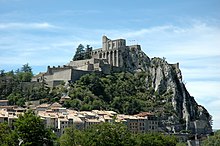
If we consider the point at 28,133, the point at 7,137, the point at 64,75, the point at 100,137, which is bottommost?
the point at 100,137

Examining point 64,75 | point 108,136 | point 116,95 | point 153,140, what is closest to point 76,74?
point 64,75

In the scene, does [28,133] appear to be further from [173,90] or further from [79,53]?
[79,53]

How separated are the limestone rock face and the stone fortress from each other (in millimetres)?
2430

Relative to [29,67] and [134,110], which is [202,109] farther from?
[29,67]

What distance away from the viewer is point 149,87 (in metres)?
132

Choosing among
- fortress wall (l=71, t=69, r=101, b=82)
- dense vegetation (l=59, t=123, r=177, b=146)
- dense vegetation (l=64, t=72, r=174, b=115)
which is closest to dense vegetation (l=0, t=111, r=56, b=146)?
dense vegetation (l=59, t=123, r=177, b=146)

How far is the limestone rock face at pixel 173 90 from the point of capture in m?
123

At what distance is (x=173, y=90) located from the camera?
423 feet

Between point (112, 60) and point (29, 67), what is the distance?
29.8 meters

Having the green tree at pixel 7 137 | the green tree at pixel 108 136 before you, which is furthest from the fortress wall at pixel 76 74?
the green tree at pixel 7 137

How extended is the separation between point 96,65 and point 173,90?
22450 millimetres

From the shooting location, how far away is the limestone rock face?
122688 millimetres

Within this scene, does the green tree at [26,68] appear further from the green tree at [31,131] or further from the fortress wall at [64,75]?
the green tree at [31,131]

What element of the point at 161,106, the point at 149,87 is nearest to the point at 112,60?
the point at 149,87
